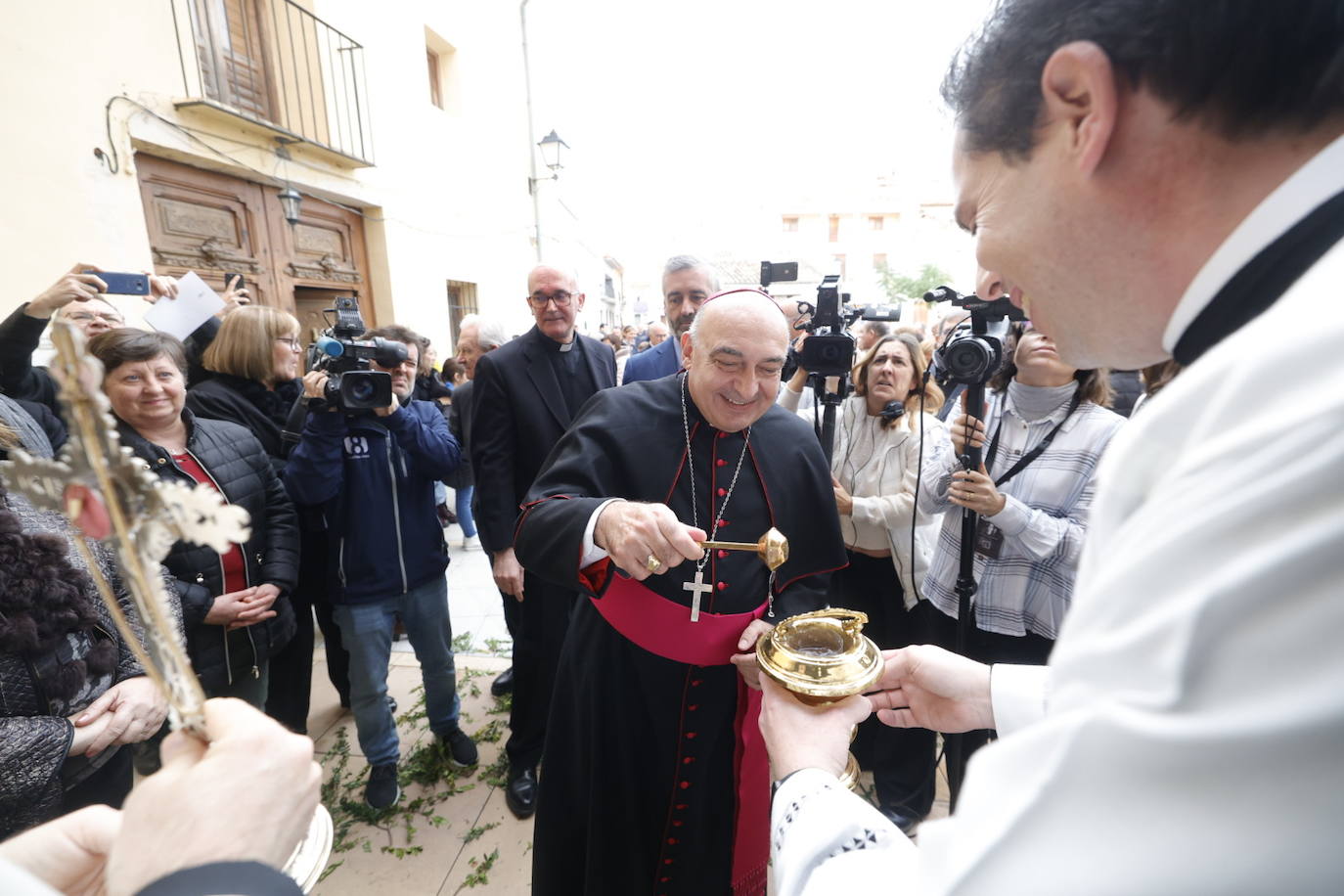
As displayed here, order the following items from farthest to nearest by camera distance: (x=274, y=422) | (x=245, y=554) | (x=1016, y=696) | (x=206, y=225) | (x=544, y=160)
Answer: (x=544, y=160), (x=206, y=225), (x=274, y=422), (x=245, y=554), (x=1016, y=696)

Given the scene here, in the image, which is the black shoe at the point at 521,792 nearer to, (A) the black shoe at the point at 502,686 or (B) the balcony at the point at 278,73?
(A) the black shoe at the point at 502,686

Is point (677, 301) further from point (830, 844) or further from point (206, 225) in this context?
point (206, 225)

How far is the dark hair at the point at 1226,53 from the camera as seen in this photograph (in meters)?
0.64

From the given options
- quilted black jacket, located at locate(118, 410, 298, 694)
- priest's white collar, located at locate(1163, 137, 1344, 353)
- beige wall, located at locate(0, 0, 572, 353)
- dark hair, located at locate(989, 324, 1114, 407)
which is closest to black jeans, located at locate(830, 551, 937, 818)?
dark hair, located at locate(989, 324, 1114, 407)

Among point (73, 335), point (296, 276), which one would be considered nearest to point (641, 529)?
point (73, 335)

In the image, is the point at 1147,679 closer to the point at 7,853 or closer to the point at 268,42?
the point at 7,853

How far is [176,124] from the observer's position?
5246 millimetres

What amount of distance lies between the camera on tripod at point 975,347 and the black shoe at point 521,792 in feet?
9.30

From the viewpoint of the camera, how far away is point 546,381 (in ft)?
11.4

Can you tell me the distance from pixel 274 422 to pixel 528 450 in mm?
1442

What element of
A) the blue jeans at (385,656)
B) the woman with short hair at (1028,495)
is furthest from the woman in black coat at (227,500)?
the woman with short hair at (1028,495)

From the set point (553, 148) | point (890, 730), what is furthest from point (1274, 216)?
point (553, 148)

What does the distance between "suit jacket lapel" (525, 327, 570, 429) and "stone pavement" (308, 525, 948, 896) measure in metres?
2.03

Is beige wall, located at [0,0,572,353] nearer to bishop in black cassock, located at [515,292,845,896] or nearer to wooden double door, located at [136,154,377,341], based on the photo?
wooden double door, located at [136,154,377,341]
